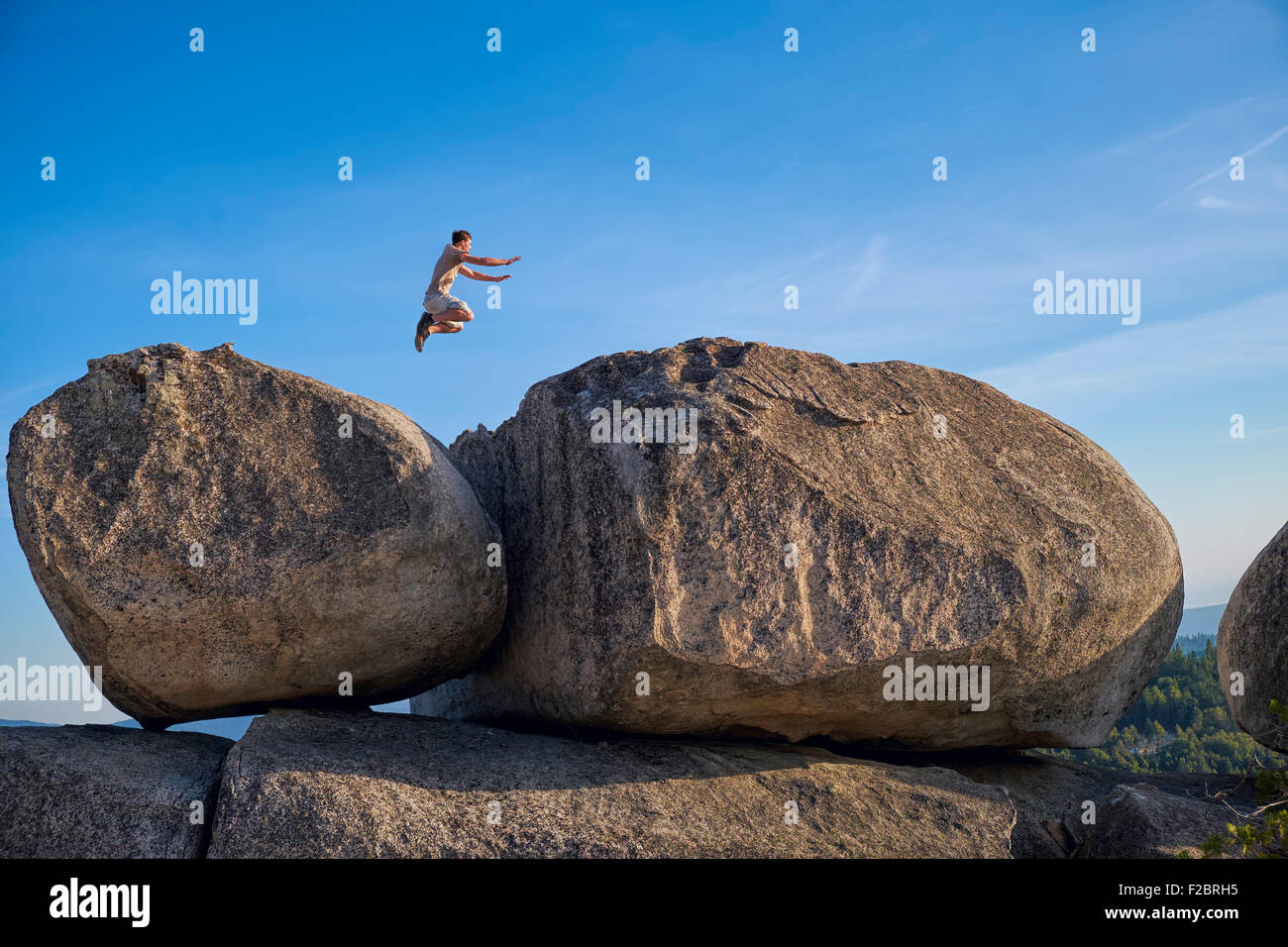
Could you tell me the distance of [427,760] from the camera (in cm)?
793

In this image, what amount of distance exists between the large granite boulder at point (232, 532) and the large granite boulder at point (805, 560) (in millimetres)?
1048

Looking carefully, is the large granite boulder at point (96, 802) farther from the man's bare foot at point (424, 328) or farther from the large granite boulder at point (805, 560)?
the man's bare foot at point (424, 328)

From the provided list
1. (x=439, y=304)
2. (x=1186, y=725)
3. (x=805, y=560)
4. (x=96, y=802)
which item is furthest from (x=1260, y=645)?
(x=1186, y=725)

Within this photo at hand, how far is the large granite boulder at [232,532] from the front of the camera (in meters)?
7.82

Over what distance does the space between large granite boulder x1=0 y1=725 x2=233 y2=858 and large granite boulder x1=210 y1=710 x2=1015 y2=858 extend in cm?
40

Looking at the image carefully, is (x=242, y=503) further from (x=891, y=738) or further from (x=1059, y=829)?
(x=1059, y=829)

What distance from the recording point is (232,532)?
7965 millimetres

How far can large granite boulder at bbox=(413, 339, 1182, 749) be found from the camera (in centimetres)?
807

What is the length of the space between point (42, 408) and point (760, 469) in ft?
19.7

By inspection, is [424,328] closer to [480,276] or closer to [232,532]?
A: [480,276]

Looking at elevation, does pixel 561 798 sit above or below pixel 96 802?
below

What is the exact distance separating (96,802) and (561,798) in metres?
3.44

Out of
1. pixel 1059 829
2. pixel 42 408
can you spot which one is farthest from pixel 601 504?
pixel 1059 829

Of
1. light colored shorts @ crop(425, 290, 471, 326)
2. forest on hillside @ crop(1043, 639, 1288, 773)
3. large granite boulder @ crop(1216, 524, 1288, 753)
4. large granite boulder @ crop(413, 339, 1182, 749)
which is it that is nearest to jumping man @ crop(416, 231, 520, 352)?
light colored shorts @ crop(425, 290, 471, 326)
